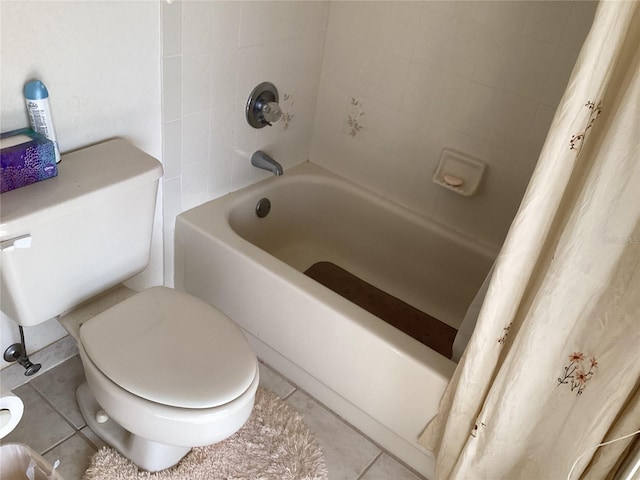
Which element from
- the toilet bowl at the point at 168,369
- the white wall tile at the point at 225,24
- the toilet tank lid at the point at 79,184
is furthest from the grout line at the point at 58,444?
the white wall tile at the point at 225,24

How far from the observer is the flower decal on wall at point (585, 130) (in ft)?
3.07

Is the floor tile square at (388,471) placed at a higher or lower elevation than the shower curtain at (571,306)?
lower

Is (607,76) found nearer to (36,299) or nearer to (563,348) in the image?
(563,348)

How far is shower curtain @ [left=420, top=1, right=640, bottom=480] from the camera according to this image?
0.92 m

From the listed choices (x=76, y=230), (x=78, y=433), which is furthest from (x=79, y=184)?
(x=78, y=433)

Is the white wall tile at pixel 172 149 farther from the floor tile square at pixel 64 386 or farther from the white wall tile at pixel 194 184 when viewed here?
the floor tile square at pixel 64 386

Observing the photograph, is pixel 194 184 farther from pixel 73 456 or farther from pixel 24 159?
pixel 73 456

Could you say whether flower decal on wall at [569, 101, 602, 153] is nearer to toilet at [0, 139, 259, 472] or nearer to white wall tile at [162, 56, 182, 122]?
toilet at [0, 139, 259, 472]

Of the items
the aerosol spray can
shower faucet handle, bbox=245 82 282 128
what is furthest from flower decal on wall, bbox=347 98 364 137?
the aerosol spray can

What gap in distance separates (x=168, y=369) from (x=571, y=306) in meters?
0.89

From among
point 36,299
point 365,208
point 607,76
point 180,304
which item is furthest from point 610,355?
point 36,299

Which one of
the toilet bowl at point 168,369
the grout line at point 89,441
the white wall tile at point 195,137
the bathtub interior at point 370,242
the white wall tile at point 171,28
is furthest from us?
the bathtub interior at point 370,242

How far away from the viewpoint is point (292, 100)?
6.57 feet

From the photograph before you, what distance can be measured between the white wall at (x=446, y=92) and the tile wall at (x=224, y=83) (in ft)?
0.47
